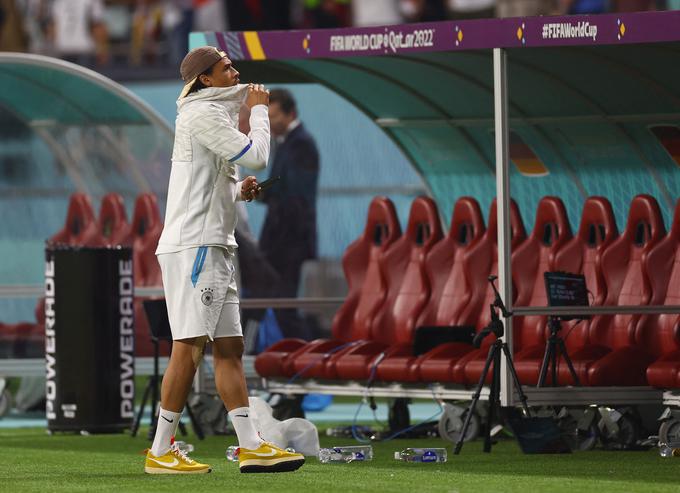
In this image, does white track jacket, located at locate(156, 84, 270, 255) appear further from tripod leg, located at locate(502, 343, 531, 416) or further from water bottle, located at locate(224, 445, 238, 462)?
tripod leg, located at locate(502, 343, 531, 416)

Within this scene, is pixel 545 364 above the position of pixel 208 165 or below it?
below

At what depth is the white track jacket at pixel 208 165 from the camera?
10.6 meters

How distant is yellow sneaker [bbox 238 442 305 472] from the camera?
10.6m

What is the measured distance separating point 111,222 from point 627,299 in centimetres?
636

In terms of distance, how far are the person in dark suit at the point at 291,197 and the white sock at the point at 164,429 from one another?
761cm

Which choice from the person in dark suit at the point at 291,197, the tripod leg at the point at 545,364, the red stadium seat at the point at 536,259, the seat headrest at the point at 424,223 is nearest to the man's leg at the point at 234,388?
the tripod leg at the point at 545,364

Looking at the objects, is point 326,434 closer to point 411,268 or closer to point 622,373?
point 411,268

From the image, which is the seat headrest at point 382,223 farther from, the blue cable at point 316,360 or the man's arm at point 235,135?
the man's arm at point 235,135

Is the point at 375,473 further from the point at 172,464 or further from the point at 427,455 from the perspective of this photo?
the point at 172,464

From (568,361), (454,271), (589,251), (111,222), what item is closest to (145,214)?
(111,222)

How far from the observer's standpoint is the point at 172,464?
1077cm

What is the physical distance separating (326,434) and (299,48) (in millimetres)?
2945

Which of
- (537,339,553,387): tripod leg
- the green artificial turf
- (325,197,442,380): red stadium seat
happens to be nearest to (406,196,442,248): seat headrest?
(325,197,442,380): red stadium seat

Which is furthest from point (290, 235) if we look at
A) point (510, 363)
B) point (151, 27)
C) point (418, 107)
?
point (151, 27)
